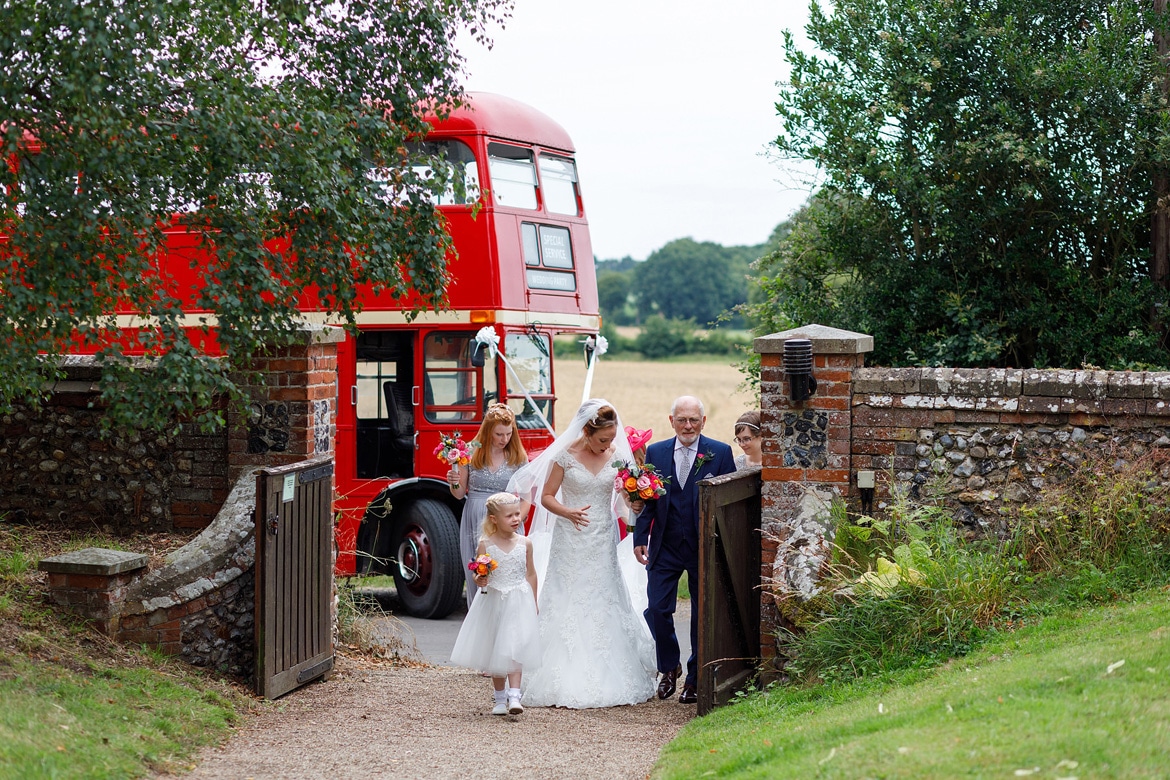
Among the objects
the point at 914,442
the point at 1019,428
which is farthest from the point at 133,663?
the point at 1019,428

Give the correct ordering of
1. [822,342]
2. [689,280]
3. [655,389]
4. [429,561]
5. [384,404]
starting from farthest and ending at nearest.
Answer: [689,280] < [655,389] < [384,404] < [429,561] < [822,342]

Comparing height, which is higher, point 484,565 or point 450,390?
point 450,390

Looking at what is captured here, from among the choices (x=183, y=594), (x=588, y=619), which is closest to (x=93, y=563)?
(x=183, y=594)

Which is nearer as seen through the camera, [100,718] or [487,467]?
[100,718]

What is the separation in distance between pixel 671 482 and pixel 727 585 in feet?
2.70

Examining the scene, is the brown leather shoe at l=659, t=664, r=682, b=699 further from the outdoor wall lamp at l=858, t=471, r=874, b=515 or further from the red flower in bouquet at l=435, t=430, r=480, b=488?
the red flower in bouquet at l=435, t=430, r=480, b=488

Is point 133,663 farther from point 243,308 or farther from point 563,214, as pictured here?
point 563,214

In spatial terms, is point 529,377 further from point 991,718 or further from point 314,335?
point 991,718

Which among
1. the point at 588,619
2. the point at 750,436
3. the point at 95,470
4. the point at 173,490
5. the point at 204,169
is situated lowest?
the point at 588,619

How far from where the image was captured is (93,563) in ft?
20.9

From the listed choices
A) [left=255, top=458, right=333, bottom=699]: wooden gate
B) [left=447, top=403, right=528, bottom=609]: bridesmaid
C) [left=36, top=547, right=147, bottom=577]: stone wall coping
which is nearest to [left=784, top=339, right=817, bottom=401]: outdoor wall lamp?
[left=447, top=403, right=528, bottom=609]: bridesmaid

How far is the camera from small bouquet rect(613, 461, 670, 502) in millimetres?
7066

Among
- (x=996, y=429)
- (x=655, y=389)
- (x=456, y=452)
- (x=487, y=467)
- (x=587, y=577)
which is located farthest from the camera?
(x=655, y=389)

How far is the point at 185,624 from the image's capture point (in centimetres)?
664
